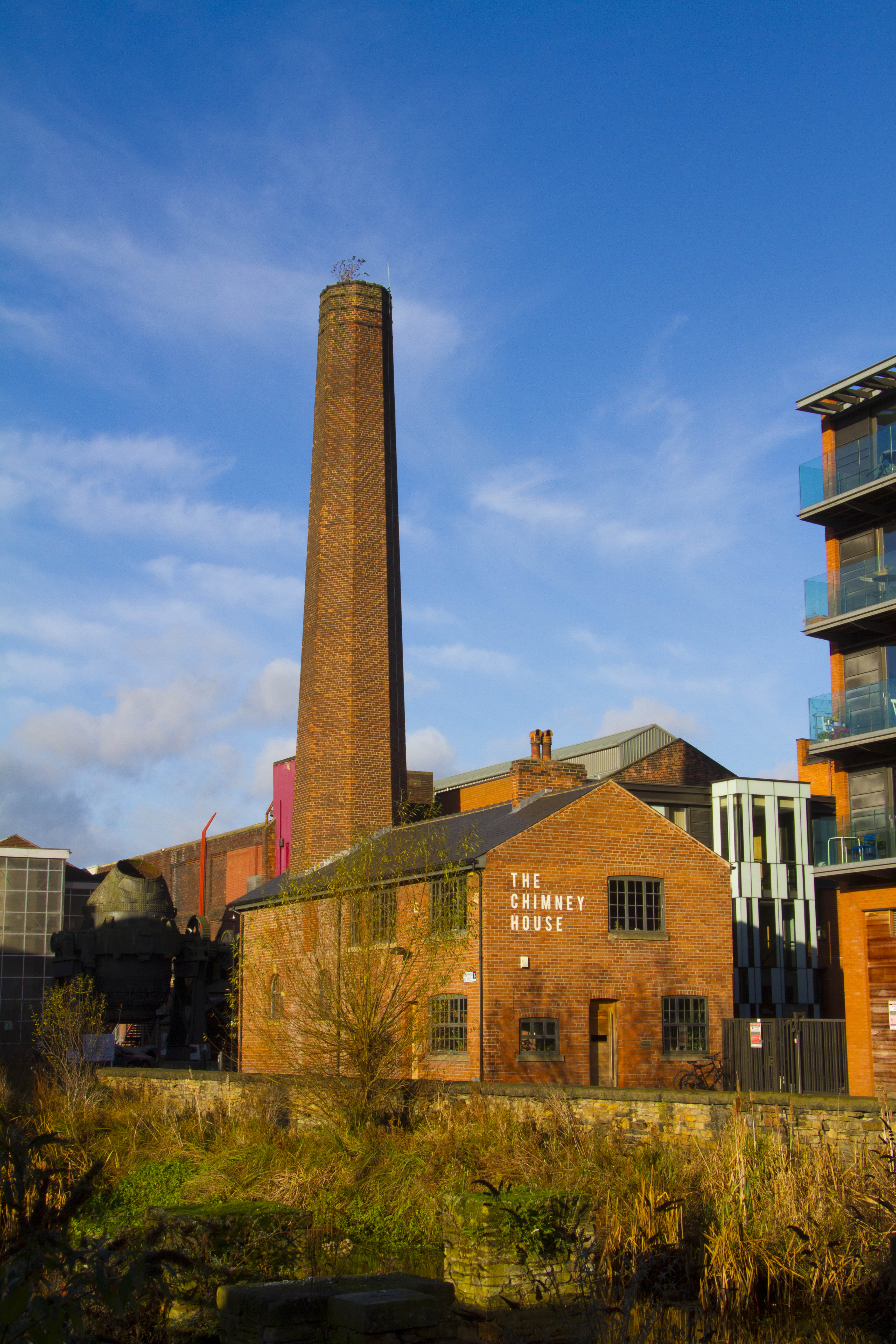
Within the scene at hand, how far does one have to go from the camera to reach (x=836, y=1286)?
411 inches

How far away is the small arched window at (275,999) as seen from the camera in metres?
20.9

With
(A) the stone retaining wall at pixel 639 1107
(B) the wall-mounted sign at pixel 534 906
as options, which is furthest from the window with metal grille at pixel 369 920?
(B) the wall-mounted sign at pixel 534 906

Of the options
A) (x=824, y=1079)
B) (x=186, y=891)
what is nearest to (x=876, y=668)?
(x=824, y=1079)

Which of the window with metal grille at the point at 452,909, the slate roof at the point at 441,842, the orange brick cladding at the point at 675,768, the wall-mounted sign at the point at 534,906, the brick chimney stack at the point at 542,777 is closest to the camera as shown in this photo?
the window with metal grille at the point at 452,909

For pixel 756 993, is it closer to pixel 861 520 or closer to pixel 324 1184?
pixel 861 520

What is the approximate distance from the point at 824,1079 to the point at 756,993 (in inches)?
492

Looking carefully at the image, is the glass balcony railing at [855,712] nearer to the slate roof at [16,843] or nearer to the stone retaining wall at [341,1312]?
the stone retaining wall at [341,1312]

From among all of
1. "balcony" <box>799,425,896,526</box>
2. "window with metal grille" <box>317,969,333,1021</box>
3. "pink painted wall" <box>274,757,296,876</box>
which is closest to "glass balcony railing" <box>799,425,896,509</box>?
"balcony" <box>799,425,896,526</box>

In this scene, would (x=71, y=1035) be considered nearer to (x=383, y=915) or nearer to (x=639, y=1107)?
(x=383, y=915)

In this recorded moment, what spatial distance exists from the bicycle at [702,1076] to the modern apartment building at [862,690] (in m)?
2.45

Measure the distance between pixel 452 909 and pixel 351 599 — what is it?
55.5ft

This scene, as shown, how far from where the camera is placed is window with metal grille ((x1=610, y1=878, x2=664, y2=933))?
24641 mm

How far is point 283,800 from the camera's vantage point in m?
54.3

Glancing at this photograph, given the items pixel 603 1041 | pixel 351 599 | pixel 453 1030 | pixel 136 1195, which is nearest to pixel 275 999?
pixel 453 1030
